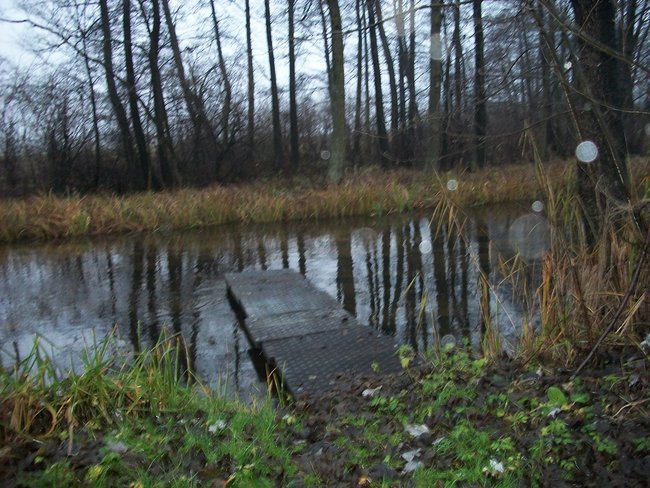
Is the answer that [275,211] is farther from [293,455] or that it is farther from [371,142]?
[371,142]

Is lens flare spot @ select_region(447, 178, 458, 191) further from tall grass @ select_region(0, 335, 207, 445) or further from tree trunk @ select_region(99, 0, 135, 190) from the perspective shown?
tall grass @ select_region(0, 335, 207, 445)

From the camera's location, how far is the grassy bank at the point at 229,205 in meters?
11.8

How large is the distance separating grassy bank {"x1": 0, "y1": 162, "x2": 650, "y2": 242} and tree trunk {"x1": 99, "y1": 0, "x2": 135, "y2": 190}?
5930 millimetres

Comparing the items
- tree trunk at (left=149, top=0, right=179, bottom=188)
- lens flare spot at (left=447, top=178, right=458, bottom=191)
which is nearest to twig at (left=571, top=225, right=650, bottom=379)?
lens flare spot at (left=447, top=178, right=458, bottom=191)

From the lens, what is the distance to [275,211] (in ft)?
42.5

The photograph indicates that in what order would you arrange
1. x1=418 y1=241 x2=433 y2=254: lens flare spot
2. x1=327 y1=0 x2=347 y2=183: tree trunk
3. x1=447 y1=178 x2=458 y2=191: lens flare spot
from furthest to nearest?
x1=327 y1=0 x2=347 y2=183: tree trunk, x1=447 y1=178 x2=458 y2=191: lens flare spot, x1=418 y1=241 x2=433 y2=254: lens flare spot

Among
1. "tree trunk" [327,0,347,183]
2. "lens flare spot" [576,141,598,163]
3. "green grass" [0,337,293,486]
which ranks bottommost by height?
"green grass" [0,337,293,486]

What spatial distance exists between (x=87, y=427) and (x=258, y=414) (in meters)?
0.89

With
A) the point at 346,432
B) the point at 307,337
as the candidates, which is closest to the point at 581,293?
the point at 346,432

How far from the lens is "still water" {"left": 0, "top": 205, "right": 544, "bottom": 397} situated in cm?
516

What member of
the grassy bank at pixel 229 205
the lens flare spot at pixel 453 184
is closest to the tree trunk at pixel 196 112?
the grassy bank at pixel 229 205

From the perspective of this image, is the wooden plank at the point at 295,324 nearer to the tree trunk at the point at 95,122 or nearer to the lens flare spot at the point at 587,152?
the lens flare spot at the point at 587,152

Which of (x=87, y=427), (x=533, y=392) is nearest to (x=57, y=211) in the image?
(x=87, y=427)

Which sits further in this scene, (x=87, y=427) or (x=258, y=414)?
(x=258, y=414)
